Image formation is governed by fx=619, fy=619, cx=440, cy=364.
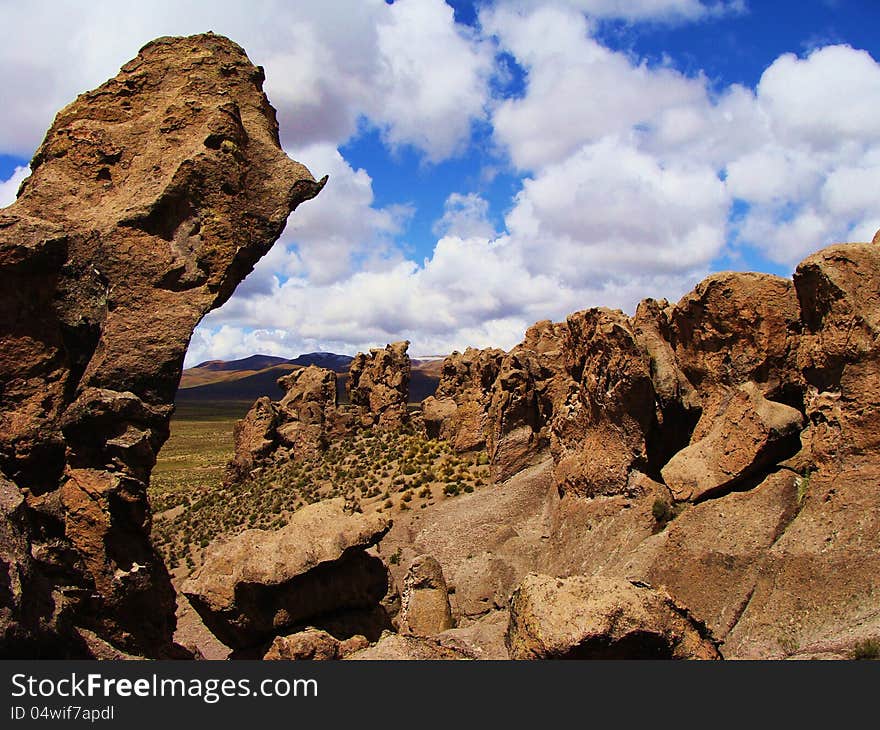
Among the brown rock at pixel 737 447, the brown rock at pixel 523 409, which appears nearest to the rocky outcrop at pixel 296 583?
the brown rock at pixel 737 447

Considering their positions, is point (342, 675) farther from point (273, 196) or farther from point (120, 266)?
point (273, 196)

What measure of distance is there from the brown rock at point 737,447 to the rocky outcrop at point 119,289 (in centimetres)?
1287

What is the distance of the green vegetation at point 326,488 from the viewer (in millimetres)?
38562

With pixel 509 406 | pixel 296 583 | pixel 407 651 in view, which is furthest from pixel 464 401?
pixel 407 651

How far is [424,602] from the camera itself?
723 inches

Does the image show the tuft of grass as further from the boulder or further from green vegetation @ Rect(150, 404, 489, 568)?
green vegetation @ Rect(150, 404, 489, 568)

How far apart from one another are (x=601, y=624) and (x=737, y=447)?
339 inches

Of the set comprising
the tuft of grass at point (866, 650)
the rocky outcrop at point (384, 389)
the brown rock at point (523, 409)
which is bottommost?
the tuft of grass at point (866, 650)

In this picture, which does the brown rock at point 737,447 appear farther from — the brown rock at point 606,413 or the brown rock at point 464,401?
the brown rock at point 464,401

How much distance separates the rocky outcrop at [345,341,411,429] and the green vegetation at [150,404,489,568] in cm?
175

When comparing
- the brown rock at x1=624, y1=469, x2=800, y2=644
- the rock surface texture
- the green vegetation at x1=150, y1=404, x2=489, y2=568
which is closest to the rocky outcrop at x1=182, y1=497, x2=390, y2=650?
the rock surface texture

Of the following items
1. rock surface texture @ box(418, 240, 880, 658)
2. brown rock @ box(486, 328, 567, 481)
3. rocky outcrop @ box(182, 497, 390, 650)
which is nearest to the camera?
rock surface texture @ box(418, 240, 880, 658)

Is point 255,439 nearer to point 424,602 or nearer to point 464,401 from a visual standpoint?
point 464,401

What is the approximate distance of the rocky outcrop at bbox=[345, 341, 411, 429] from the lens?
58.1 m
